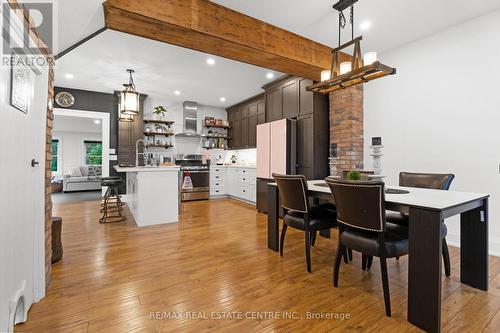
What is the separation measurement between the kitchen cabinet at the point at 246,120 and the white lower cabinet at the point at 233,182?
2.55 feet

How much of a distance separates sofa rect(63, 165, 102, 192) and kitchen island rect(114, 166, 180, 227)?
202 inches

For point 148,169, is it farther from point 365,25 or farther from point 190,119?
point 365,25

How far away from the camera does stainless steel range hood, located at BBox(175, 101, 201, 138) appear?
21.2ft

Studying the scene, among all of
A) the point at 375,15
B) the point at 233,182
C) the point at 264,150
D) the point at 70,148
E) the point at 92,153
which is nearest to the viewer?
the point at 375,15

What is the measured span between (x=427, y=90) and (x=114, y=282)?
14.0ft

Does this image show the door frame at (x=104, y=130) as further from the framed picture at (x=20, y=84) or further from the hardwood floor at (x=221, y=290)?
the framed picture at (x=20, y=84)

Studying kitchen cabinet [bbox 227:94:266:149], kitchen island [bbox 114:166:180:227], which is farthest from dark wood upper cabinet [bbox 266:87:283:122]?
kitchen island [bbox 114:166:180:227]

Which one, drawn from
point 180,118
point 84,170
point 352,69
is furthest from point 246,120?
point 84,170

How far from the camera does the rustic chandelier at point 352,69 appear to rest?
204 centimetres

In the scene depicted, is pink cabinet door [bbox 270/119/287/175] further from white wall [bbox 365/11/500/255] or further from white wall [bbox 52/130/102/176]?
white wall [bbox 52/130/102/176]

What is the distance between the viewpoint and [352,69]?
224 centimetres

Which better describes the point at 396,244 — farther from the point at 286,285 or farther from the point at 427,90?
the point at 427,90

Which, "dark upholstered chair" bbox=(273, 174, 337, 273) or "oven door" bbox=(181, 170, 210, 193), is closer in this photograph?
"dark upholstered chair" bbox=(273, 174, 337, 273)

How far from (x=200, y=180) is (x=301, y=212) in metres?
4.20
